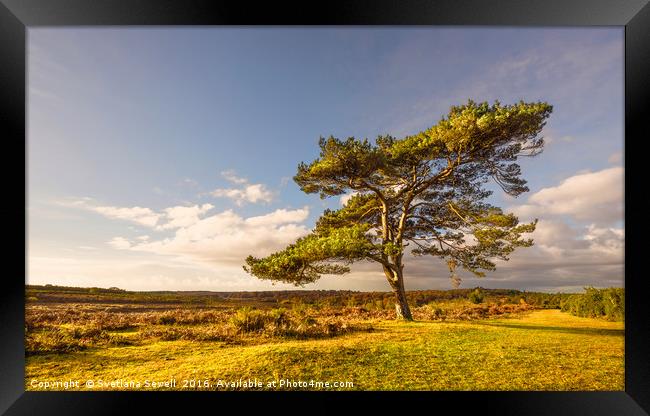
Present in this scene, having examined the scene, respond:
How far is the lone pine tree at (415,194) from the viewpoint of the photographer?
639 cm

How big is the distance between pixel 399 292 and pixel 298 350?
3.43m

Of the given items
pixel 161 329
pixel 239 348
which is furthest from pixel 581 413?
pixel 161 329

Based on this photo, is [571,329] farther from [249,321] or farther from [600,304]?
[249,321]

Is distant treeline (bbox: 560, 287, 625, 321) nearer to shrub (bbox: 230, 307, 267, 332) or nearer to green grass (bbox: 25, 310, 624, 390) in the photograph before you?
green grass (bbox: 25, 310, 624, 390)

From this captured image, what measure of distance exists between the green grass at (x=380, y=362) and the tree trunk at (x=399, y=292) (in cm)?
157

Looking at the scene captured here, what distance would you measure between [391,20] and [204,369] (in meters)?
5.45

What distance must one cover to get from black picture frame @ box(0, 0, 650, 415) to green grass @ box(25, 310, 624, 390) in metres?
0.43

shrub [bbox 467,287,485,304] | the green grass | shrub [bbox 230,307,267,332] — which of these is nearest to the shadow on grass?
the green grass

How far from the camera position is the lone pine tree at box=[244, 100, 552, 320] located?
6387 millimetres

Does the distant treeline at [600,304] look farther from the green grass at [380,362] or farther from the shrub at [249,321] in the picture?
the shrub at [249,321]

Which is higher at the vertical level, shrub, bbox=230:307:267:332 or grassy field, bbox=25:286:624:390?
shrub, bbox=230:307:267:332

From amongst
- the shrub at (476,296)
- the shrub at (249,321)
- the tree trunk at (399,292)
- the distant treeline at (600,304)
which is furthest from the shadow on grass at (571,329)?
the shrub at (249,321)
